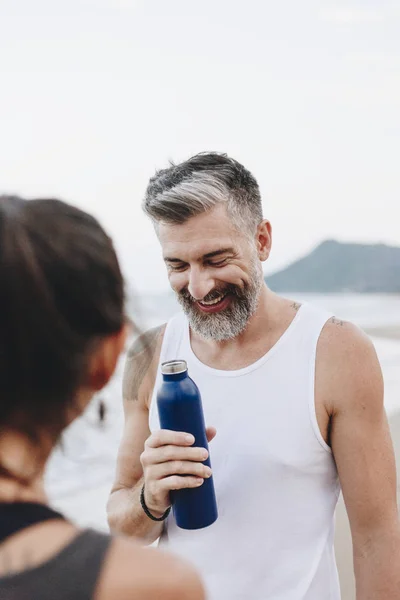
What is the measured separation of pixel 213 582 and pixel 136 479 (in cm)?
50

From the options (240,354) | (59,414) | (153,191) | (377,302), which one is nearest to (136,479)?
(240,354)

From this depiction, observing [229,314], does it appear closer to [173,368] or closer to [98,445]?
[173,368]

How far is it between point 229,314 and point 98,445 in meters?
5.74

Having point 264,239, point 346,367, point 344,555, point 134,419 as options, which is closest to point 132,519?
point 134,419

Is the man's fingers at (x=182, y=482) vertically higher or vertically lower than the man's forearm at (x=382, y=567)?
higher

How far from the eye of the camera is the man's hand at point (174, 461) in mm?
1697

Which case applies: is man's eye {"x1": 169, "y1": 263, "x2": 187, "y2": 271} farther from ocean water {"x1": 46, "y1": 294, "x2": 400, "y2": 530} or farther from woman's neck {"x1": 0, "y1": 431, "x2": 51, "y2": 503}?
woman's neck {"x1": 0, "y1": 431, "x2": 51, "y2": 503}

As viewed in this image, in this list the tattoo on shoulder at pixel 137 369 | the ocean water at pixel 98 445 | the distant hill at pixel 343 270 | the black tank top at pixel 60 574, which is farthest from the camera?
the distant hill at pixel 343 270

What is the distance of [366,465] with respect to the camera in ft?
6.37

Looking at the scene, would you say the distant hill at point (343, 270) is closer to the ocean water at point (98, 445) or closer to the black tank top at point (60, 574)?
the ocean water at point (98, 445)

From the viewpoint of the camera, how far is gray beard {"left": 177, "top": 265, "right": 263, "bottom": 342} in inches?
89.1

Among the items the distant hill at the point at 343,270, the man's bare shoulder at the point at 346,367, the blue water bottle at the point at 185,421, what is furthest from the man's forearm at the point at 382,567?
the distant hill at the point at 343,270

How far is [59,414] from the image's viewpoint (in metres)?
1.03

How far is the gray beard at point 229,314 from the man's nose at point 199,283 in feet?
0.17
